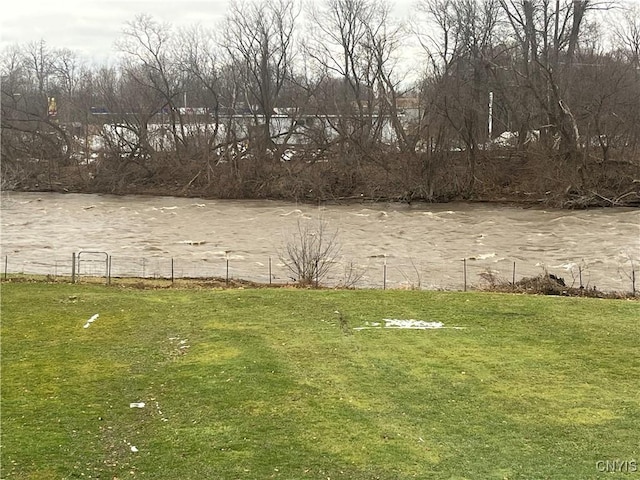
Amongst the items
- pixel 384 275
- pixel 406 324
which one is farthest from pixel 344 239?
pixel 406 324

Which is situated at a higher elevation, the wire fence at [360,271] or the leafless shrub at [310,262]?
the leafless shrub at [310,262]

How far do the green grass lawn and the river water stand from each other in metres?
6.47

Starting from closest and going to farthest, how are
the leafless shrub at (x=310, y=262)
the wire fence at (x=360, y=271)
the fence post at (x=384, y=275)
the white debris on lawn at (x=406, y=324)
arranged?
the white debris on lawn at (x=406, y=324) < the leafless shrub at (x=310, y=262) < the fence post at (x=384, y=275) < the wire fence at (x=360, y=271)

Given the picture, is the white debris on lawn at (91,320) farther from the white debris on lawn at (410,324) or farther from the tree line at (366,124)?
the tree line at (366,124)

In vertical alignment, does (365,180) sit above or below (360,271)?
above

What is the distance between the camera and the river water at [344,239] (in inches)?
873

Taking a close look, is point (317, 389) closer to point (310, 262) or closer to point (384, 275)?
point (310, 262)

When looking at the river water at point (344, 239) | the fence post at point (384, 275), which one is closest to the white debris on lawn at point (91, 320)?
the fence post at point (384, 275)

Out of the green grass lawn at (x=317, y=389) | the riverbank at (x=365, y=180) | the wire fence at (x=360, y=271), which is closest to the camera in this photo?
the green grass lawn at (x=317, y=389)

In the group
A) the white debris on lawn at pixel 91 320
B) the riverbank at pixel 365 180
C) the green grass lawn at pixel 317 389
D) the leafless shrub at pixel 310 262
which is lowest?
the green grass lawn at pixel 317 389

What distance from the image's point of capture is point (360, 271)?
2209 cm

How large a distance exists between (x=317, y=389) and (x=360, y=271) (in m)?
12.6

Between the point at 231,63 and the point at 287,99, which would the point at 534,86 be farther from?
the point at 231,63

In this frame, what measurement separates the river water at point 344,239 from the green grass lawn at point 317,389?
6467mm
